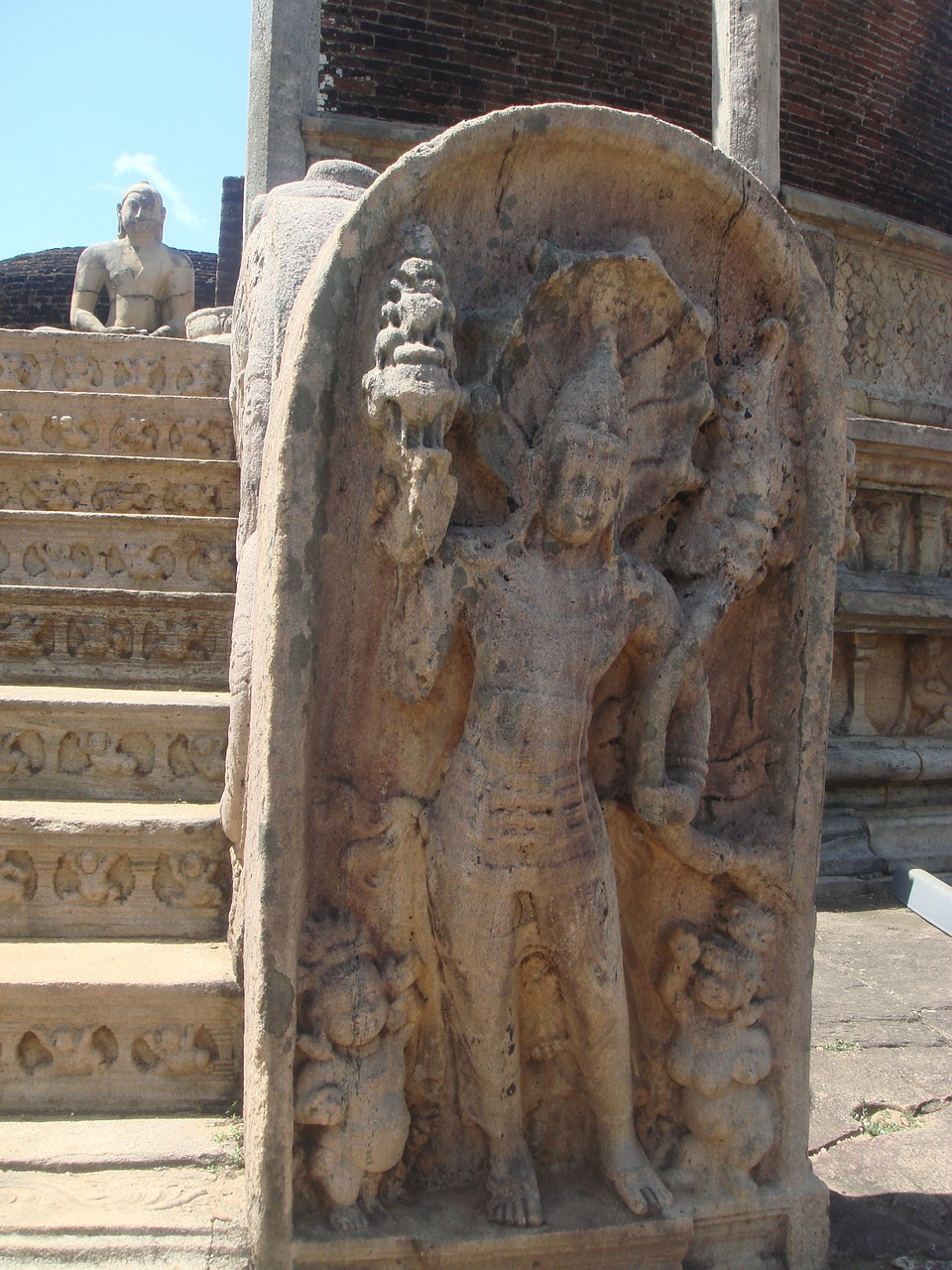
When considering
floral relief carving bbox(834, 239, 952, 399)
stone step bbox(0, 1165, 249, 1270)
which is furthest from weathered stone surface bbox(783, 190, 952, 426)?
stone step bbox(0, 1165, 249, 1270)

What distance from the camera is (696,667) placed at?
2.17 metres

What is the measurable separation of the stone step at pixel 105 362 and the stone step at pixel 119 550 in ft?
4.21

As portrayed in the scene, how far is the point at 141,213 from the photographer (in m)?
8.18

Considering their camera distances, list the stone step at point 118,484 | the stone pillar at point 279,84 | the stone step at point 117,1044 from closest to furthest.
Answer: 1. the stone step at point 117,1044
2. the stone step at point 118,484
3. the stone pillar at point 279,84

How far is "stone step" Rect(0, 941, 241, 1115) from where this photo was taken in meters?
2.33

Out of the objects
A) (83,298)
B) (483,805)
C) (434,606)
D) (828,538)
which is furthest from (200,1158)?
(83,298)

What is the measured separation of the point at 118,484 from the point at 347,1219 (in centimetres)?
297

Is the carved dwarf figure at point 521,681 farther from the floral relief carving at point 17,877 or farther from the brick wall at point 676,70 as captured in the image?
the brick wall at point 676,70

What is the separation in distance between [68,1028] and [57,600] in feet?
5.18

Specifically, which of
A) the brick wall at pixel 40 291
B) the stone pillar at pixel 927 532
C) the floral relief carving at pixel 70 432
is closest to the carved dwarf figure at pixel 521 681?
the floral relief carving at pixel 70 432

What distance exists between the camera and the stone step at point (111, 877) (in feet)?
8.62

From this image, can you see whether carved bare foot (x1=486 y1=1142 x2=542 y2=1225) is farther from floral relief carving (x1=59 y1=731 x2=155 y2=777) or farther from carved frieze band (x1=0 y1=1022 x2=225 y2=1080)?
floral relief carving (x1=59 y1=731 x2=155 y2=777)

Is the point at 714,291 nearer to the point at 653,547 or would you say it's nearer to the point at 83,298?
the point at 653,547

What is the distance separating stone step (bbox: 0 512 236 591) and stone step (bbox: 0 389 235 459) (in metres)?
0.65
